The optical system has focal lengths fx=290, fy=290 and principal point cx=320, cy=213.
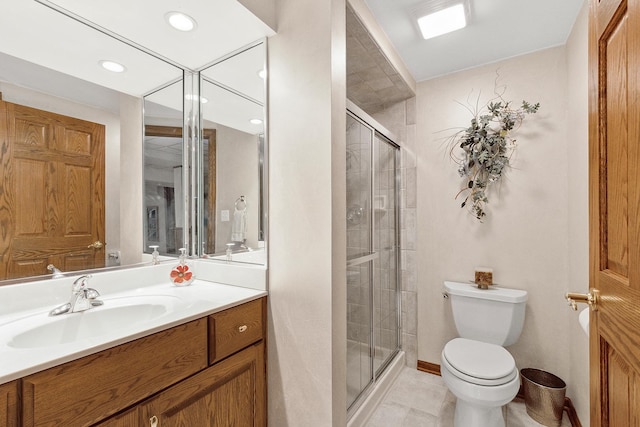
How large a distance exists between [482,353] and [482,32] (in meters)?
1.90

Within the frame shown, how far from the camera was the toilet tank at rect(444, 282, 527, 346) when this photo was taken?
5.96 feet

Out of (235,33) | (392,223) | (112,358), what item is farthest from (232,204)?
(392,223)

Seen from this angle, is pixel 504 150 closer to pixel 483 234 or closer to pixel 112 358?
pixel 483 234

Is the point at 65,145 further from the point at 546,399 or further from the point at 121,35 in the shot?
the point at 546,399

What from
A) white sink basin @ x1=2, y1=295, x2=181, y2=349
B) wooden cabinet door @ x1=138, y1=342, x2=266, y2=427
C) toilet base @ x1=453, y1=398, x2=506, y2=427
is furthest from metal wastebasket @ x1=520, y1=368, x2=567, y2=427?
white sink basin @ x1=2, y1=295, x2=181, y2=349

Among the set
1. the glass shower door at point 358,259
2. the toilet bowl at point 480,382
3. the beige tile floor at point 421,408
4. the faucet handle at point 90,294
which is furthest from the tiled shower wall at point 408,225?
the faucet handle at point 90,294

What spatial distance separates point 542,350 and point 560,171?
1.17 metres

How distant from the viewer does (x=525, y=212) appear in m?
1.94

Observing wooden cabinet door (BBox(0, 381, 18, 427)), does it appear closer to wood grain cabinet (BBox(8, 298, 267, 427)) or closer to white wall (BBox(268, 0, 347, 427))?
wood grain cabinet (BBox(8, 298, 267, 427))

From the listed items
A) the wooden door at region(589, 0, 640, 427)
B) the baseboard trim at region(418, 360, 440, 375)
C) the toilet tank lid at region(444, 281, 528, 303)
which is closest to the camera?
the wooden door at region(589, 0, 640, 427)

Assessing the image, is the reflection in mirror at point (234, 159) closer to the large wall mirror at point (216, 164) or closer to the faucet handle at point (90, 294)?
the large wall mirror at point (216, 164)

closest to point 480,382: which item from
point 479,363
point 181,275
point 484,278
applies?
point 479,363

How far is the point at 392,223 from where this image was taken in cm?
231

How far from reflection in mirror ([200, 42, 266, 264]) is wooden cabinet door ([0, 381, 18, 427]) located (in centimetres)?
94
